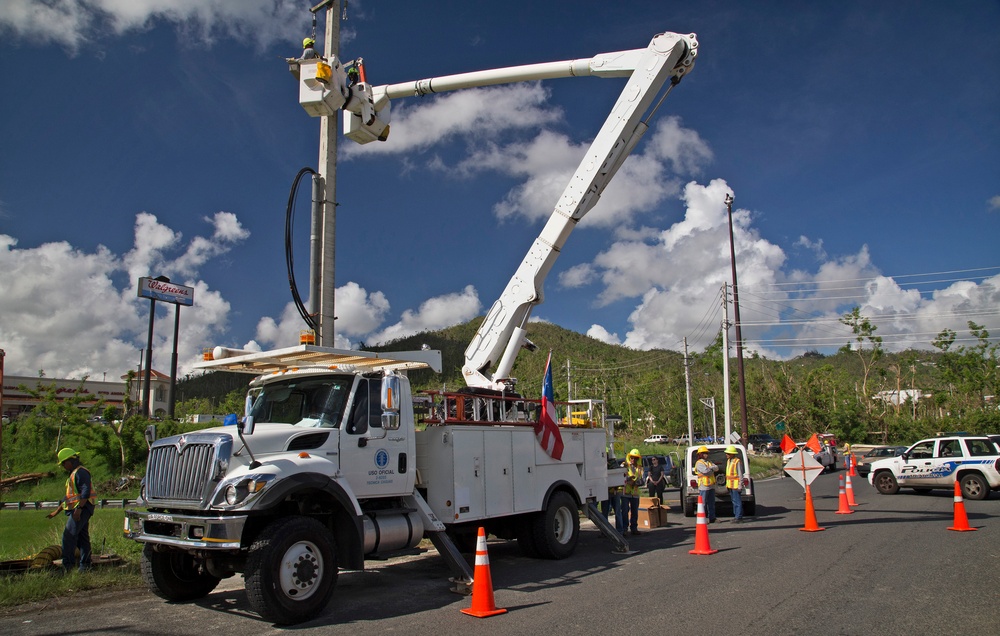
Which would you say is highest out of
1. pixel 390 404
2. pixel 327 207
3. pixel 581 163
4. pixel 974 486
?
pixel 581 163

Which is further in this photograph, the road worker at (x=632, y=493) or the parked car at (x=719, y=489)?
the parked car at (x=719, y=489)

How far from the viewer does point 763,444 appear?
55.5 m

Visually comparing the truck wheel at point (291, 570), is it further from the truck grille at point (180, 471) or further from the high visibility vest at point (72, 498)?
the high visibility vest at point (72, 498)

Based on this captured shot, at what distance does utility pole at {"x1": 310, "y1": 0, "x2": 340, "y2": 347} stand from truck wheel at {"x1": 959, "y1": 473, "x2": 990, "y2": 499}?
678 inches

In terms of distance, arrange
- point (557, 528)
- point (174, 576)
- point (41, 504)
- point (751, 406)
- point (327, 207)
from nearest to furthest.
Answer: point (174, 576)
point (557, 528)
point (327, 207)
point (41, 504)
point (751, 406)

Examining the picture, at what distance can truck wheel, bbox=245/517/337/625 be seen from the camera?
6.24 metres

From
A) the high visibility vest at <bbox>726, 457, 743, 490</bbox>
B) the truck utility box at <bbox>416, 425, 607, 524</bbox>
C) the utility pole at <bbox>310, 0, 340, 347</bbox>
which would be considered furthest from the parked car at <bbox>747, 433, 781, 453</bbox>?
the utility pole at <bbox>310, 0, 340, 347</bbox>

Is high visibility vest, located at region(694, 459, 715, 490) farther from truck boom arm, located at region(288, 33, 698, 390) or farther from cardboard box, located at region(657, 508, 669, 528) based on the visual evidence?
truck boom arm, located at region(288, 33, 698, 390)

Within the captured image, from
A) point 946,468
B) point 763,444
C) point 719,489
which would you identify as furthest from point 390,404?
point 763,444

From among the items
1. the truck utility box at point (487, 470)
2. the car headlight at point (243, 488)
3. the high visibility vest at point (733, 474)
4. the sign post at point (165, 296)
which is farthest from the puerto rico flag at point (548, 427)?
the sign post at point (165, 296)

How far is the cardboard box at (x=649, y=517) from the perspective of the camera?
1404 centimetres

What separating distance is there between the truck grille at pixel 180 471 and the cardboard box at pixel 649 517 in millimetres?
9767

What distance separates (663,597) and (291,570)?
398cm

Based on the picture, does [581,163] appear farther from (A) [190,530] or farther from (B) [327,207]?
(A) [190,530]
